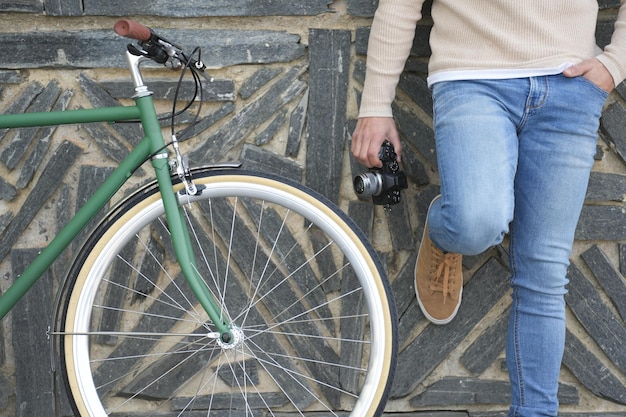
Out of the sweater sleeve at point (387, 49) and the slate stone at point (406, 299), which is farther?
the slate stone at point (406, 299)

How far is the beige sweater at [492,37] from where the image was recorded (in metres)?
2.04

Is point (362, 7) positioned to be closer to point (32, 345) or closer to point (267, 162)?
point (267, 162)

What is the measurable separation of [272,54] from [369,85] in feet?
1.34

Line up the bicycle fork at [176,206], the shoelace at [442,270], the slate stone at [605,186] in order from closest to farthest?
1. the bicycle fork at [176,206]
2. the shoelace at [442,270]
3. the slate stone at [605,186]

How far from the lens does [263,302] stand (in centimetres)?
259

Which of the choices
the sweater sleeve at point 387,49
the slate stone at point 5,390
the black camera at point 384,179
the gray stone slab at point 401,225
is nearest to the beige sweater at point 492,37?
the sweater sleeve at point 387,49

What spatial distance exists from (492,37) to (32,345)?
5.97 feet

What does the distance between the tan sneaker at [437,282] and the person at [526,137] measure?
0.26 metres

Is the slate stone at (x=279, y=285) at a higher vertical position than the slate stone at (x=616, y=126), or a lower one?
lower

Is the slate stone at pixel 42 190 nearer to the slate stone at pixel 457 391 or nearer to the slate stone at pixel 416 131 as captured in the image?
the slate stone at pixel 416 131

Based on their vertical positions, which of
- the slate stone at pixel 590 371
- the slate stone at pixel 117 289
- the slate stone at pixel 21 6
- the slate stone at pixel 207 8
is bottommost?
the slate stone at pixel 590 371

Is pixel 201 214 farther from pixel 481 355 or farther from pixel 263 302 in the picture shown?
pixel 481 355

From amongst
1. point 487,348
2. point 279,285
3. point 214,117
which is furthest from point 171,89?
point 487,348

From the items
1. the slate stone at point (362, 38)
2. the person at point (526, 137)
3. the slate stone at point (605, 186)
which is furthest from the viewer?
the slate stone at point (605, 186)
